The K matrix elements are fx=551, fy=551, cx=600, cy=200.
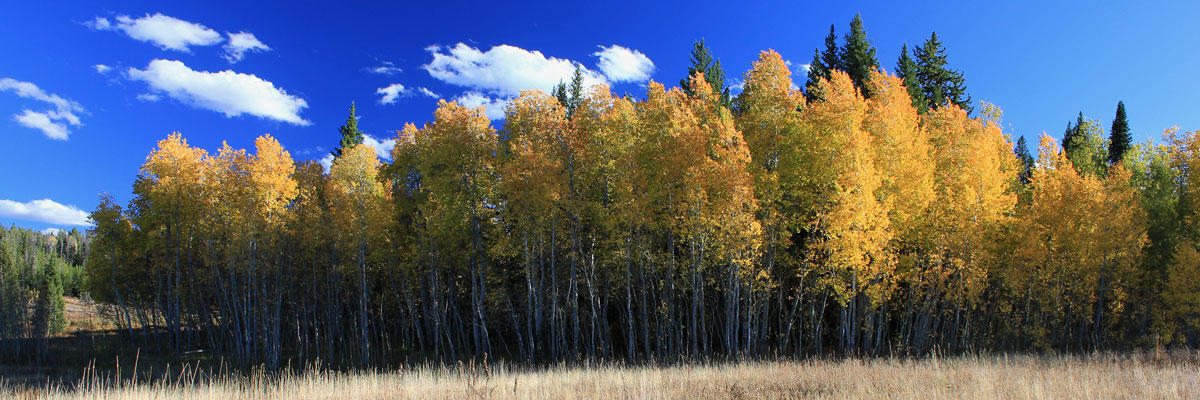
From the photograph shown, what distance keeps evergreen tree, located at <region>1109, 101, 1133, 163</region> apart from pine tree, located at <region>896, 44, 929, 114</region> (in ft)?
76.5

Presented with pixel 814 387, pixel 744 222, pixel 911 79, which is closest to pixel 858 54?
pixel 911 79

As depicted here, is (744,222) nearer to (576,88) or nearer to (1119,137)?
(576,88)

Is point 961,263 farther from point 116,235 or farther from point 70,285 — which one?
point 70,285

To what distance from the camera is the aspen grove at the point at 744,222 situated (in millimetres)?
17453

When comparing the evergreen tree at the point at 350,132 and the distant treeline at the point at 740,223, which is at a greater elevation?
the evergreen tree at the point at 350,132

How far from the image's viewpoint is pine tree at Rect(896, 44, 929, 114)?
29197 mm

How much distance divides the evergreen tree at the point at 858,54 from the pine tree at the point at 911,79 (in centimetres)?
171

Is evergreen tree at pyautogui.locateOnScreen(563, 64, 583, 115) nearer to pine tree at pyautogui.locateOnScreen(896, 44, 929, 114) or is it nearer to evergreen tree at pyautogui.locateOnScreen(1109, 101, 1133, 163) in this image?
pine tree at pyautogui.locateOnScreen(896, 44, 929, 114)

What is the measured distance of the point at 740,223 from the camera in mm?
16703

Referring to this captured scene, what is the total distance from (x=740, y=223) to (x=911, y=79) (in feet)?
64.4

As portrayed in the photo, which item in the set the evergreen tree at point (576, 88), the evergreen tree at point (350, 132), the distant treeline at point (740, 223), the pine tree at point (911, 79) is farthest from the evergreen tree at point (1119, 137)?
the evergreen tree at point (350, 132)

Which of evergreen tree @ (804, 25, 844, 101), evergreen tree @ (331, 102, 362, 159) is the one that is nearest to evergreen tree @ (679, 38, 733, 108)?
evergreen tree @ (804, 25, 844, 101)

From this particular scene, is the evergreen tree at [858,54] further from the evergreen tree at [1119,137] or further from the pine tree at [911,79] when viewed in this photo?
the evergreen tree at [1119,137]

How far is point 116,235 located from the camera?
29.9 m
